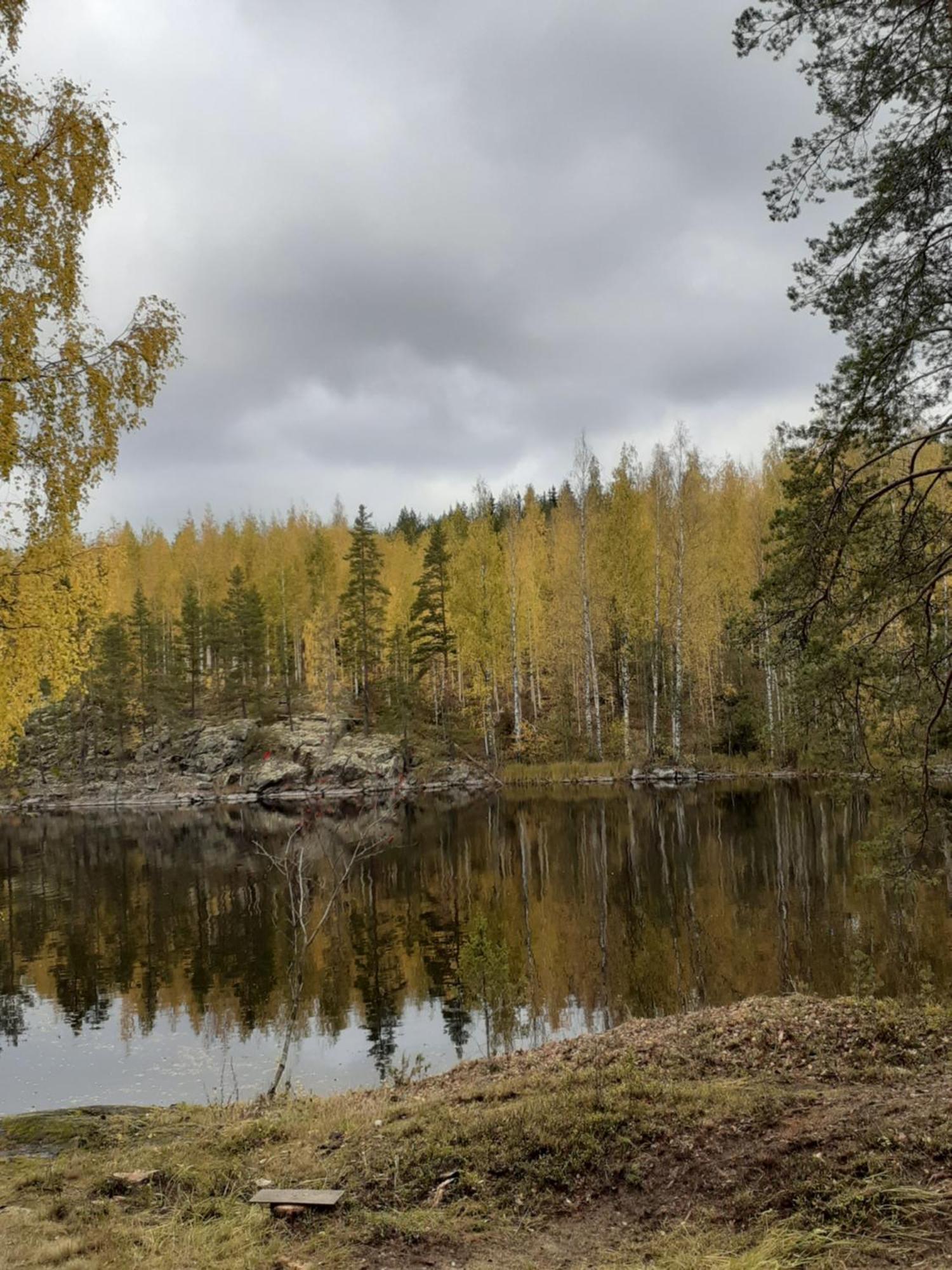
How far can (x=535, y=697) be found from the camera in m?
47.5

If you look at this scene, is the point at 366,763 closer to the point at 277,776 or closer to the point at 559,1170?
the point at 277,776

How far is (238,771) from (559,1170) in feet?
154

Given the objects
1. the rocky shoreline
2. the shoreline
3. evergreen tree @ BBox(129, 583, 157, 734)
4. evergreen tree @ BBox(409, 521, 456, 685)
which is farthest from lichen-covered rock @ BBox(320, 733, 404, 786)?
evergreen tree @ BBox(129, 583, 157, 734)

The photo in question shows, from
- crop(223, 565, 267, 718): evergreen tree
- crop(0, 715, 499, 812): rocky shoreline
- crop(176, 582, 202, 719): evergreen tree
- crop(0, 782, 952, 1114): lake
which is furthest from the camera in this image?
crop(176, 582, 202, 719): evergreen tree

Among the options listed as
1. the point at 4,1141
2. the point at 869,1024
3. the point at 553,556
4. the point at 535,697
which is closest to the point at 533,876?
the point at 869,1024

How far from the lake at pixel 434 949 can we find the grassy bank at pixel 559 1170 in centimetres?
235

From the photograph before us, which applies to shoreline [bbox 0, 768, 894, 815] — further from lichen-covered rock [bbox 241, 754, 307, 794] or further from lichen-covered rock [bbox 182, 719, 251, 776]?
lichen-covered rock [bbox 182, 719, 251, 776]

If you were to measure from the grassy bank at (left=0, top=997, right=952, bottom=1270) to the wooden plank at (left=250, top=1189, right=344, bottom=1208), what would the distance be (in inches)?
3.8

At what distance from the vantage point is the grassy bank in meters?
4.20

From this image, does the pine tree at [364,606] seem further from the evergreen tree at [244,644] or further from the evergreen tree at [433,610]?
the evergreen tree at [244,644]

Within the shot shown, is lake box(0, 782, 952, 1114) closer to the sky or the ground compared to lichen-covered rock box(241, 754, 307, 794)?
closer to the ground

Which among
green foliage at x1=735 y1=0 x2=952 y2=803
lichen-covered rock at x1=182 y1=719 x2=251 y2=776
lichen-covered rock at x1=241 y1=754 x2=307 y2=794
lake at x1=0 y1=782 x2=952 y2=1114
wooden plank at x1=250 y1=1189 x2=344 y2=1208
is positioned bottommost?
lake at x1=0 y1=782 x2=952 y2=1114

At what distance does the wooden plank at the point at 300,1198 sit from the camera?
4910 millimetres

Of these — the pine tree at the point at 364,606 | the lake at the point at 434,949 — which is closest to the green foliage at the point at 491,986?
the lake at the point at 434,949
